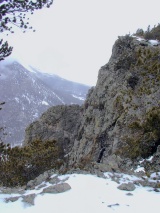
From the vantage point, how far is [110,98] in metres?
24.2

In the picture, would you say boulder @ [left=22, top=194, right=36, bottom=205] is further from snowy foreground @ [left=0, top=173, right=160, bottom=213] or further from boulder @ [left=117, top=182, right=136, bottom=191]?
boulder @ [left=117, top=182, right=136, bottom=191]

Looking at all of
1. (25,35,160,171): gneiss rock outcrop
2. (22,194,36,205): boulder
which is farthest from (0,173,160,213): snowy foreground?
(25,35,160,171): gneiss rock outcrop

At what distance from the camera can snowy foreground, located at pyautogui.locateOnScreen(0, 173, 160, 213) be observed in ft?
24.6

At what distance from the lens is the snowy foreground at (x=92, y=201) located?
24.6 ft

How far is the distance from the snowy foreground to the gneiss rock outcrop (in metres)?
4.33

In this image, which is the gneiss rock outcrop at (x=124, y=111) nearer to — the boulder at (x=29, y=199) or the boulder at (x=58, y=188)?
the boulder at (x=58, y=188)

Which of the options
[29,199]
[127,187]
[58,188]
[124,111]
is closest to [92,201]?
[58,188]

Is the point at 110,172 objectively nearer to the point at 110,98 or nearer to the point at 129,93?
the point at 129,93

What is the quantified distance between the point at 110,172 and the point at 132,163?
2.76 metres

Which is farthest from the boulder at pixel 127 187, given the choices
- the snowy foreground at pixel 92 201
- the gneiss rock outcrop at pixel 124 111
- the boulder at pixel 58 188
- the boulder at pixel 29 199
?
the gneiss rock outcrop at pixel 124 111

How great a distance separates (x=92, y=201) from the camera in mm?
7965

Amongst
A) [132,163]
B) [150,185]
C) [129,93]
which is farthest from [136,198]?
[129,93]

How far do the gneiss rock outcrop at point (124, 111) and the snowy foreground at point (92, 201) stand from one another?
14.2 ft

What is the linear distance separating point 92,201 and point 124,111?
1340cm
